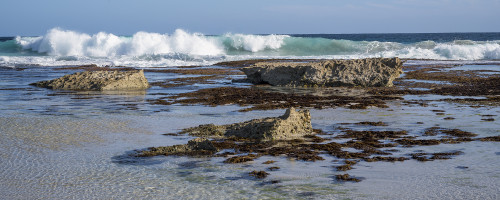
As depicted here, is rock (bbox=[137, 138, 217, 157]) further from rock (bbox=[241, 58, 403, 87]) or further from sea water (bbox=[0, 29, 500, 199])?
rock (bbox=[241, 58, 403, 87])

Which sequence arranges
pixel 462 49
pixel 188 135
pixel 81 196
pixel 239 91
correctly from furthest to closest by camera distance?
pixel 462 49 < pixel 239 91 < pixel 188 135 < pixel 81 196

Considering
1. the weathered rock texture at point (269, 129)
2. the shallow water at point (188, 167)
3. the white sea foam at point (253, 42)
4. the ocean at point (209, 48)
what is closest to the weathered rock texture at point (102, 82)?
the shallow water at point (188, 167)

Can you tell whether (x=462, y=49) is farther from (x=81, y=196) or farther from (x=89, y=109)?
(x=81, y=196)

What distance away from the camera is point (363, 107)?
447 inches

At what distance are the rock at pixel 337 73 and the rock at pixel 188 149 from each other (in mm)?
10247

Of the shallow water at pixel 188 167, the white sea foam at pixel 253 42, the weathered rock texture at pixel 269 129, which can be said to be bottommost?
the shallow water at pixel 188 167

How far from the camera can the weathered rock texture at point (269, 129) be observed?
305 inches

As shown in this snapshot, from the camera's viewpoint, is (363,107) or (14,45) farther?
(14,45)

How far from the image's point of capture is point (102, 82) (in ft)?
54.7

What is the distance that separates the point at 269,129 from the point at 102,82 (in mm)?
10200

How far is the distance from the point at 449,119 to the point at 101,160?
19.6ft

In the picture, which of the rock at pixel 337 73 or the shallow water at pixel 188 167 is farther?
the rock at pixel 337 73

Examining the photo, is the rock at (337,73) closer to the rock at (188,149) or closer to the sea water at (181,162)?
the sea water at (181,162)

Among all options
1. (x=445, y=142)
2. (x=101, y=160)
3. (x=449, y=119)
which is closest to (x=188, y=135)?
(x=101, y=160)
